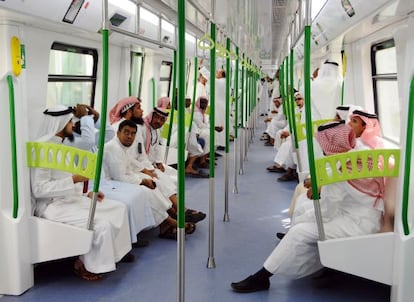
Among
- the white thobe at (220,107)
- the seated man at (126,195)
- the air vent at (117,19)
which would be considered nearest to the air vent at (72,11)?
the air vent at (117,19)

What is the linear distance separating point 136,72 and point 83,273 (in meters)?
3.75

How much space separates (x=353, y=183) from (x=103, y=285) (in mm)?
1807

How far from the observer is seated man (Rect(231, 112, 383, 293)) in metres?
2.91

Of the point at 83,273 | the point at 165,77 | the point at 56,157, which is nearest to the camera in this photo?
the point at 56,157

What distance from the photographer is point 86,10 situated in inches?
137

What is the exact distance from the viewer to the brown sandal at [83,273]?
3.33 m

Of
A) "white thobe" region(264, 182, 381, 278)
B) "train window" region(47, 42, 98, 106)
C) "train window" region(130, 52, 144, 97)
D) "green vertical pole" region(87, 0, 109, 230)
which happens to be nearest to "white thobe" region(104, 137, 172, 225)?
"train window" region(47, 42, 98, 106)

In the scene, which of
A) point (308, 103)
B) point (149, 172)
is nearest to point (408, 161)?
point (308, 103)

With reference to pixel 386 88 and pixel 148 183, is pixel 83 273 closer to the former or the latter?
pixel 148 183

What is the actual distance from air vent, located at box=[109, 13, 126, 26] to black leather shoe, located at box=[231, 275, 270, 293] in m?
2.46

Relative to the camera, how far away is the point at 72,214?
3277 mm

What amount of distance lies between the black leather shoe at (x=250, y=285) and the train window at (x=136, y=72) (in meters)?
3.81

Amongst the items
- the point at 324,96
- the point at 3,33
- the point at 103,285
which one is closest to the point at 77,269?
the point at 103,285

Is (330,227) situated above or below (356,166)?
below
